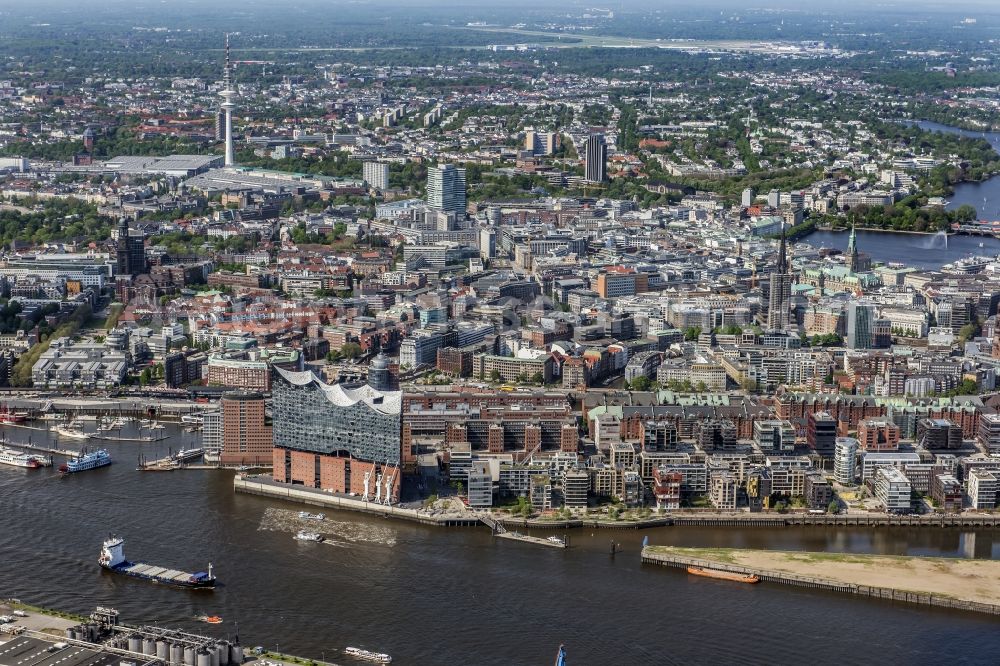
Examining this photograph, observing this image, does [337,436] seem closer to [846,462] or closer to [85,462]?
[85,462]

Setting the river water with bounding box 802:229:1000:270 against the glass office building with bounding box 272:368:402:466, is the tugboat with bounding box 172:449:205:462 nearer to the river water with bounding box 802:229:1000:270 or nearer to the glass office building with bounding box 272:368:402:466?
the glass office building with bounding box 272:368:402:466

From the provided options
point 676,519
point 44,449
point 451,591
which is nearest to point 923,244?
point 676,519

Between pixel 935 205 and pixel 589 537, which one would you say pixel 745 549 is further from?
pixel 935 205

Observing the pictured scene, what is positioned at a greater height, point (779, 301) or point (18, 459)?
point (779, 301)

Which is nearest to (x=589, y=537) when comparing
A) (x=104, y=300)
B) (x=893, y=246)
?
(x=104, y=300)

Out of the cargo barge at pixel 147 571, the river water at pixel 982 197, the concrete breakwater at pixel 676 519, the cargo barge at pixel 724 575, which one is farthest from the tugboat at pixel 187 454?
the river water at pixel 982 197

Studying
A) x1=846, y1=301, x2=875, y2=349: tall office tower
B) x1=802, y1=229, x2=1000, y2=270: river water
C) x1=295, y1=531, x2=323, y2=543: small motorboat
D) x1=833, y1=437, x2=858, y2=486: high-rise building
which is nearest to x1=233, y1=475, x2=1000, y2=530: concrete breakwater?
x1=295, y1=531, x2=323, y2=543: small motorboat

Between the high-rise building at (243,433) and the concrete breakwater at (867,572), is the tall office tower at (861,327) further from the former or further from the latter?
the high-rise building at (243,433)
